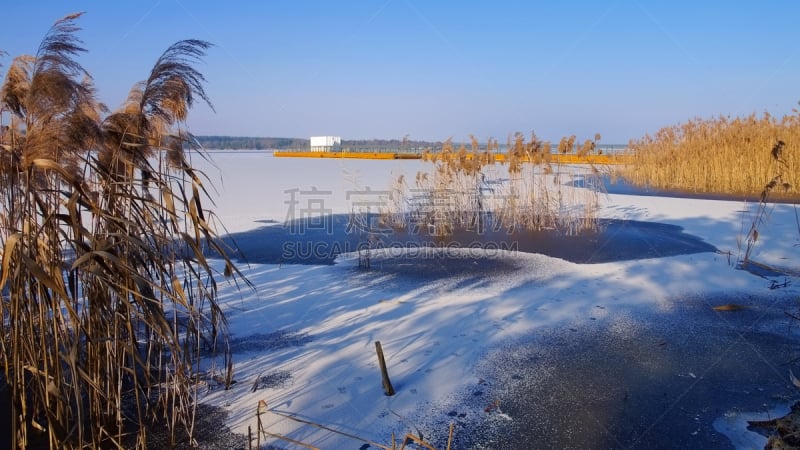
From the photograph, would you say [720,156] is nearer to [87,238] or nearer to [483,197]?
[483,197]

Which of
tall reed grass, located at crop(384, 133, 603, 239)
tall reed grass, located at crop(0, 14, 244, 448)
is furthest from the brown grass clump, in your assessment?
tall reed grass, located at crop(0, 14, 244, 448)

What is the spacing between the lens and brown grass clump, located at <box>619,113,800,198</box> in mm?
10891

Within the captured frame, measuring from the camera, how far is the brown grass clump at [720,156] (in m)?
10.9

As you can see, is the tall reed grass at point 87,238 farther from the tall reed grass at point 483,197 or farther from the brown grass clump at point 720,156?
the brown grass clump at point 720,156

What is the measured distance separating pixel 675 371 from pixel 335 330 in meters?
1.98

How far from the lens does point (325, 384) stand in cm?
267

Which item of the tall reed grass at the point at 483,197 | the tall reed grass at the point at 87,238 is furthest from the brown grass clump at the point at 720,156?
the tall reed grass at the point at 87,238

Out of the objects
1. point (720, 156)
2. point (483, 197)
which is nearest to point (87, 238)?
point (483, 197)

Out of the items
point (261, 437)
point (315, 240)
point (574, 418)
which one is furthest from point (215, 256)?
point (574, 418)

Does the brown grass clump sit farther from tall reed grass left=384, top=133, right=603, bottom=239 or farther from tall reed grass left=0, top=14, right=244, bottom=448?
tall reed grass left=0, top=14, right=244, bottom=448

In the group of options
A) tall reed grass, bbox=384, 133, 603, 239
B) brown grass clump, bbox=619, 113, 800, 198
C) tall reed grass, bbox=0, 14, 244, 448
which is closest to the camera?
tall reed grass, bbox=0, 14, 244, 448

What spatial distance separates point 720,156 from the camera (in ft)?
38.6

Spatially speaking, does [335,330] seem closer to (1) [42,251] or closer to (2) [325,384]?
(2) [325,384]

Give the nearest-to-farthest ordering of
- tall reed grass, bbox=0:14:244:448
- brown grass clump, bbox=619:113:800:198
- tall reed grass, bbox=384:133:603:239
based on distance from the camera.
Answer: tall reed grass, bbox=0:14:244:448
tall reed grass, bbox=384:133:603:239
brown grass clump, bbox=619:113:800:198
